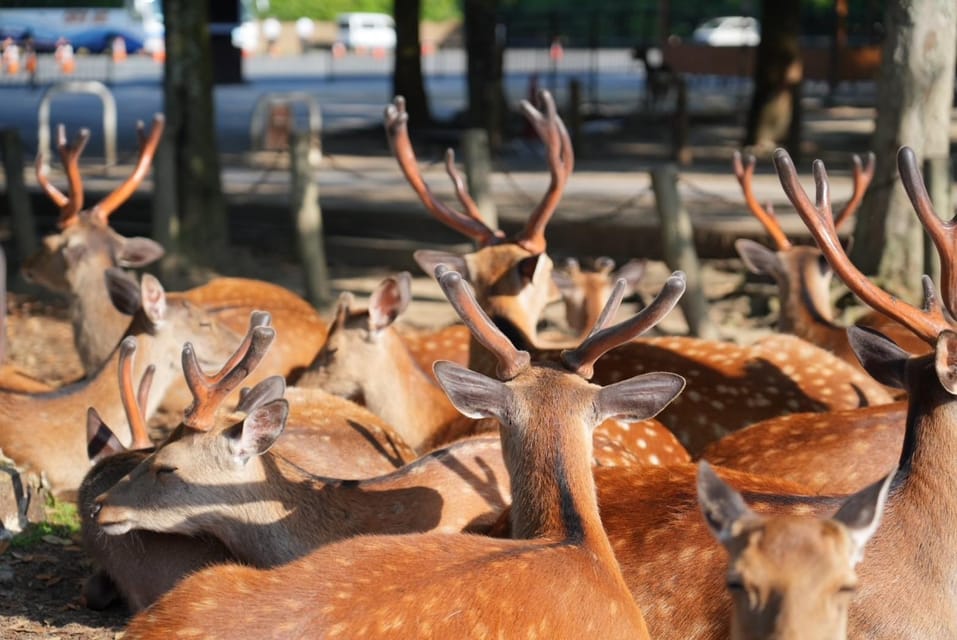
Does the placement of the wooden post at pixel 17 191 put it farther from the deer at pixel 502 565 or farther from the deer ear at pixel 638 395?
the deer ear at pixel 638 395

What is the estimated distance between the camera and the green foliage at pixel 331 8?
52.2 m

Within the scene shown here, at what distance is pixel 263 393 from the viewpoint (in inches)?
167

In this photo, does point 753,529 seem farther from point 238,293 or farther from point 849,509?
point 238,293

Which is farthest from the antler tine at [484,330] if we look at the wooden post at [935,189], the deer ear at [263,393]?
the wooden post at [935,189]

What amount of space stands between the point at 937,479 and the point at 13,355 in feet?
19.8

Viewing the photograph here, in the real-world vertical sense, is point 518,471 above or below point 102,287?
above

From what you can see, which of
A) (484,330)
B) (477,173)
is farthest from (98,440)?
(477,173)

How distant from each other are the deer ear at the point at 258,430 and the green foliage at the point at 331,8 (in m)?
48.8

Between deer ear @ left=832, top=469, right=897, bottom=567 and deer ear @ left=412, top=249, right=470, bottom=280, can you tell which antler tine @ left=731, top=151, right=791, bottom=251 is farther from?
deer ear @ left=832, top=469, right=897, bottom=567

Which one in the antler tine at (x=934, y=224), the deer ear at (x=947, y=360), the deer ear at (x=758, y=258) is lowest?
the deer ear at (x=758, y=258)

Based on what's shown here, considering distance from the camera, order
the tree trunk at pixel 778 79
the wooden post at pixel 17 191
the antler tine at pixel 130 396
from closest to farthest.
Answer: the antler tine at pixel 130 396 → the wooden post at pixel 17 191 → the tree trunk at pixel 778 79

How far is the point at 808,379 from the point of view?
20.0ft

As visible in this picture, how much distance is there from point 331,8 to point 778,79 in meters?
38.4

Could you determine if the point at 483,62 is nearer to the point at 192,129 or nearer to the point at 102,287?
the point at 192,129
